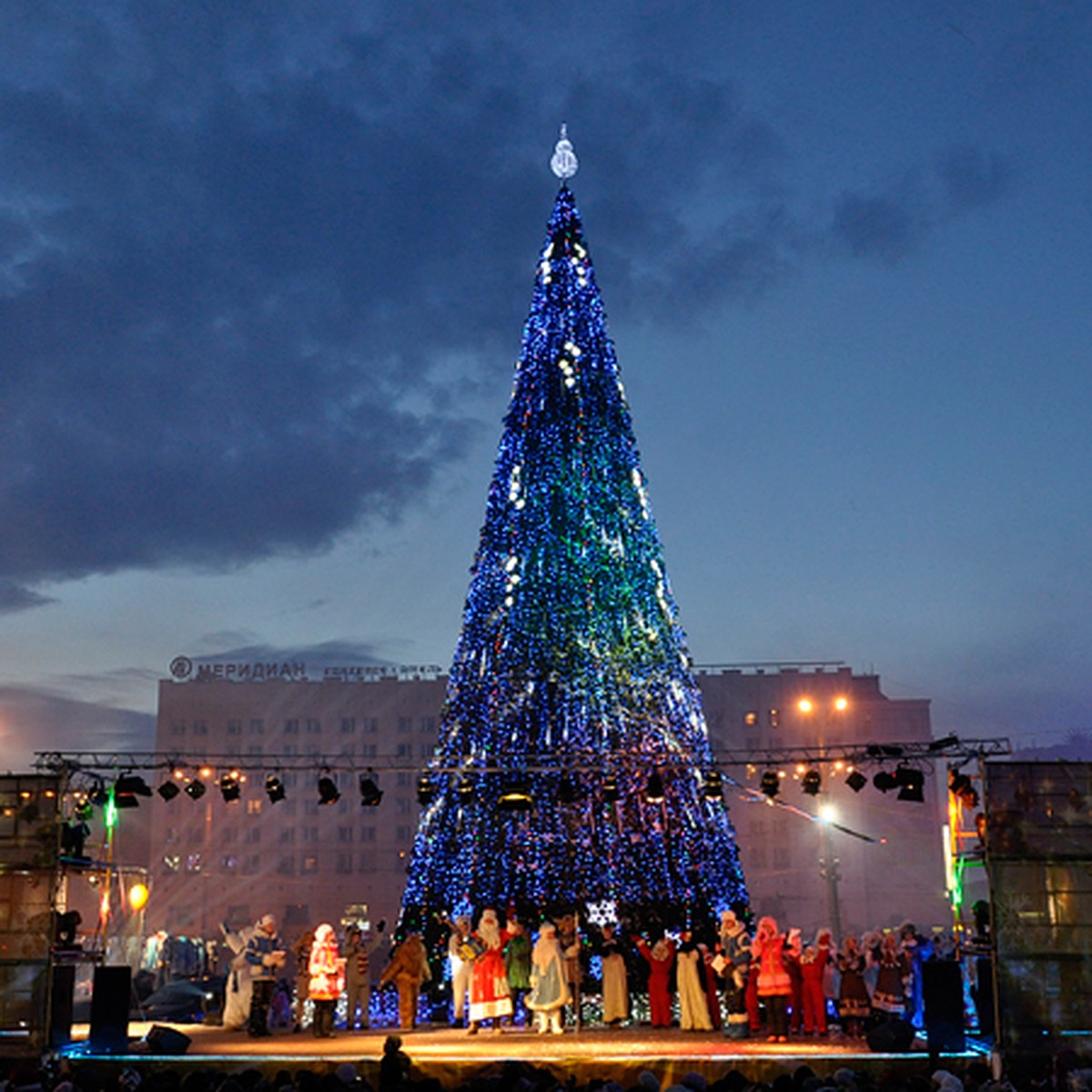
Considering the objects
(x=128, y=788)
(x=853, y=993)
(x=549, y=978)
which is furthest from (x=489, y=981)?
(x=128, y=788)

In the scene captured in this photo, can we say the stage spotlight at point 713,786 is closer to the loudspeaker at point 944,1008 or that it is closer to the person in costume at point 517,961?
the person in costume at point 517,961

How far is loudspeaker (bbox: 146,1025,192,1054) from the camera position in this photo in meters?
15.8

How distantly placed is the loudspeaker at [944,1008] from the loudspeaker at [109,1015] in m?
10.0

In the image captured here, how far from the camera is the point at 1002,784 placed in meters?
15.7

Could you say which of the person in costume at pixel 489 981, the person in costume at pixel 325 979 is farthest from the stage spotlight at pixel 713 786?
the person in costume at pixel 325 979

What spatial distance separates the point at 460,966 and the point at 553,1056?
4136mm

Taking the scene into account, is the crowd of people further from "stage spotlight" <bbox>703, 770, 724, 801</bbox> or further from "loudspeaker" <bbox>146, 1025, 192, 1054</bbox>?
"stage spotlight" <bbox>703, 770, 724, 801</bbox>

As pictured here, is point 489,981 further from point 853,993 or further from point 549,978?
point 853,993

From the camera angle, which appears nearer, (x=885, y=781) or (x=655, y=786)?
(x=885, y=781)

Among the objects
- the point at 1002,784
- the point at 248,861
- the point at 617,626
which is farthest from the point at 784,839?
the point at 1002,784

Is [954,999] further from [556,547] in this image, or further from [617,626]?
[556,547]

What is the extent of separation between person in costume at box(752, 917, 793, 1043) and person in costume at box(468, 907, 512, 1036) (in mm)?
3557

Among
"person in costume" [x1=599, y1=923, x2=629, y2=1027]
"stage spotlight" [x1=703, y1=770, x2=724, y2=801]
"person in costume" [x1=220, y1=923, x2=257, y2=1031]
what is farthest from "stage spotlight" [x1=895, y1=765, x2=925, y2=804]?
"person in costume" [x1=220, y1=923, x2=257, y2=1031]

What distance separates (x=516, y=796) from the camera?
19109 millimetres
